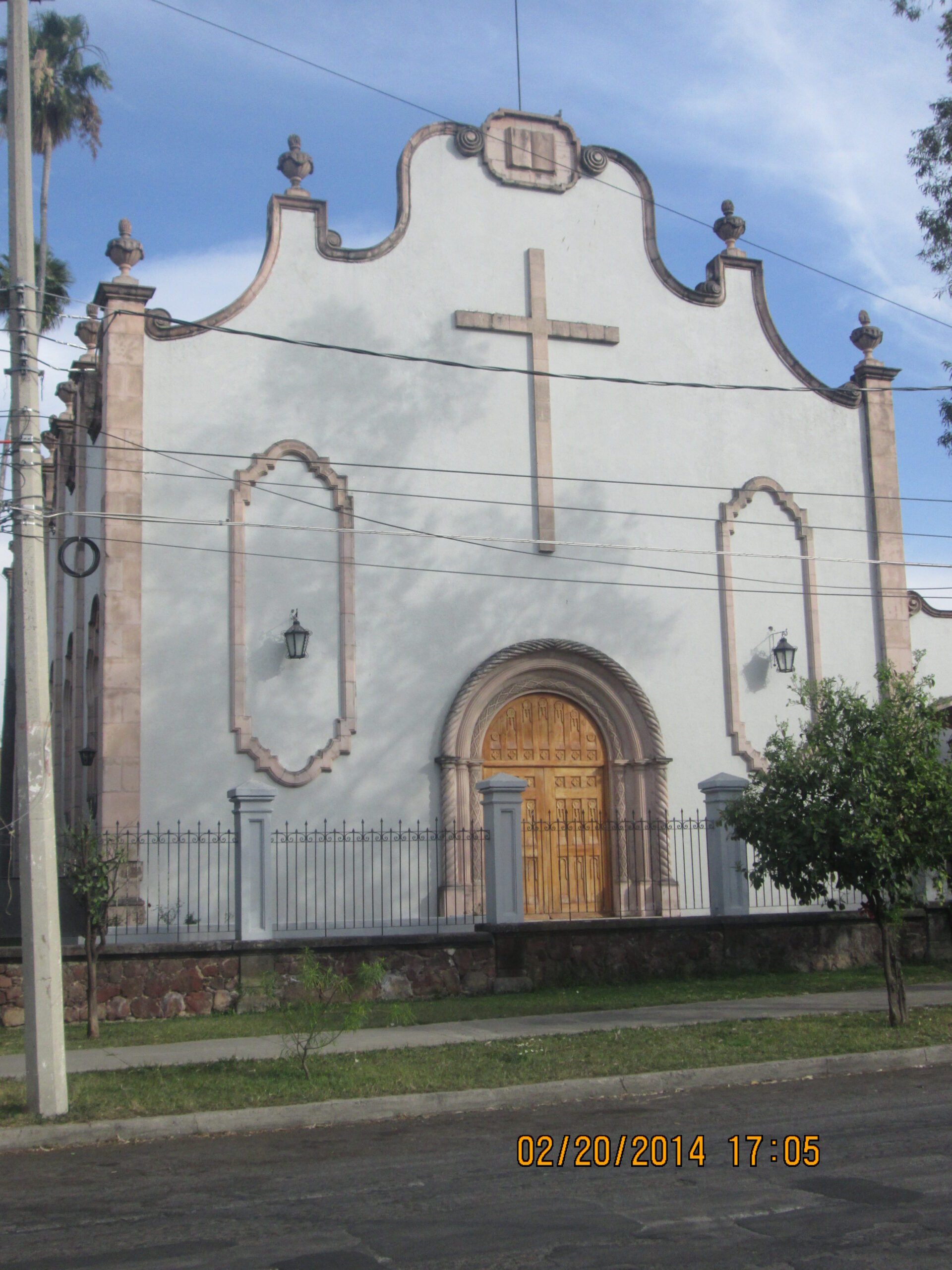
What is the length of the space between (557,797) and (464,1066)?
27.9 ft

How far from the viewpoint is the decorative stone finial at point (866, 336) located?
20723 mm

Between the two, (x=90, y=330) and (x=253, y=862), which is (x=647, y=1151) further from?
(x=90, y=330)

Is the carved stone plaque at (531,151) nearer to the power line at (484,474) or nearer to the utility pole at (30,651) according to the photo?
the power line at (484,474)

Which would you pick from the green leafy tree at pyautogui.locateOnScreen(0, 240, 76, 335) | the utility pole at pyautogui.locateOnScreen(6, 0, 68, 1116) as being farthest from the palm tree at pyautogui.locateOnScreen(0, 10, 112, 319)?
the utility pole at pyautogui.locateOnScreen(6, 0, 68, 1116)

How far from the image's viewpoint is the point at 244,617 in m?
17.1

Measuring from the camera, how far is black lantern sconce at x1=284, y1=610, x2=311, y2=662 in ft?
55.9

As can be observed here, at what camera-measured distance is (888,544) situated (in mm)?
20297

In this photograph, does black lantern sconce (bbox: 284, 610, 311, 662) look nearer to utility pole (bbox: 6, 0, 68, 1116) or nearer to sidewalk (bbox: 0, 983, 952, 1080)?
Result: sidewalk (bbox: 0, 983, 952, 1080)

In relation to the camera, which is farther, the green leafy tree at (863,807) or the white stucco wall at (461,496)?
the white stucco wall at (461,496)

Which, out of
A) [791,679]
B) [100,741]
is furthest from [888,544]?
[100,741]

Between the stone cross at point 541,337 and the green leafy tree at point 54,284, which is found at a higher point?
the green leafy tree at point 54,284

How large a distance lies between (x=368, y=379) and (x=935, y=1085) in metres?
12.1

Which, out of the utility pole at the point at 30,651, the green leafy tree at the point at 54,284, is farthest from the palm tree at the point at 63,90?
the utility pole at the point at 30,651

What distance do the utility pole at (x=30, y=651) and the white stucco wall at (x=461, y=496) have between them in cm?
745
